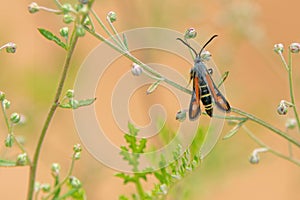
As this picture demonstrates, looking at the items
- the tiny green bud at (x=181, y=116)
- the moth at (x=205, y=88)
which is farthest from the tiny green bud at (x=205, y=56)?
the tiny green bud at (x=181, y=116)

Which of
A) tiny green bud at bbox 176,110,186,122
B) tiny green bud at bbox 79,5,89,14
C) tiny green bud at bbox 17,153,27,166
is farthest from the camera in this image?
tiny green bud at bbox 176,110,186,122

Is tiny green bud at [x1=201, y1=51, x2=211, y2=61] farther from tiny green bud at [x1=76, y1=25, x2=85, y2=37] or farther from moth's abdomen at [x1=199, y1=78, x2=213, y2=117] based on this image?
tiny green bud at [x1=76, y1=25, x2=85, y2=37]

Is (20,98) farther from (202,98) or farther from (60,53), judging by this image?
(202,98)

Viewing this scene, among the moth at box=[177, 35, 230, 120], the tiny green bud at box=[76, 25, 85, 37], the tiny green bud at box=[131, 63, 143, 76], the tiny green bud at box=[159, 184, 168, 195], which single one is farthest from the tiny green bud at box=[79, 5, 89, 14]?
the tiny green bud at box=[159, 184, 168, 195]

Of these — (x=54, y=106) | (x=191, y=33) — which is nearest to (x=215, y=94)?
(x=191, y=33)

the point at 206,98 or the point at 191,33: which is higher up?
the point at 191,33

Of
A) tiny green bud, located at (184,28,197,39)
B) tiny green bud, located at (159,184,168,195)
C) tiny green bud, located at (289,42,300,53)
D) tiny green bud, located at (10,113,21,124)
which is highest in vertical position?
tiny green bud, located at (184,28,197,39)

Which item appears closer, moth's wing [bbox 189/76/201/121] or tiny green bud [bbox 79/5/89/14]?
tiny green bud [bbox 79/5/89/14]

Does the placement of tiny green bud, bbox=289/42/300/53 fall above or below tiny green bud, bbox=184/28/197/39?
below

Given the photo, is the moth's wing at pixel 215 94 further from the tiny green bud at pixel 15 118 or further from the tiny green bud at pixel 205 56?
the tiny green bud at pixel 15 118

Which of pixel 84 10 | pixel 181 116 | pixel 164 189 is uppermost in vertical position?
A: pixel 84 10

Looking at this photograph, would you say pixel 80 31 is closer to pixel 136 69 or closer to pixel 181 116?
pixel 136 69

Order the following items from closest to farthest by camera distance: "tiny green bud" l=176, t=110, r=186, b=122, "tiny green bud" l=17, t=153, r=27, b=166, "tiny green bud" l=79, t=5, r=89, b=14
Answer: "tiny green bud" l=79, t=5, r=89, b=14 < "tiny green bud" l=17, t=153, r=27, b=166 < "tiny green bud" l=176, t=110, r=186, b=122
